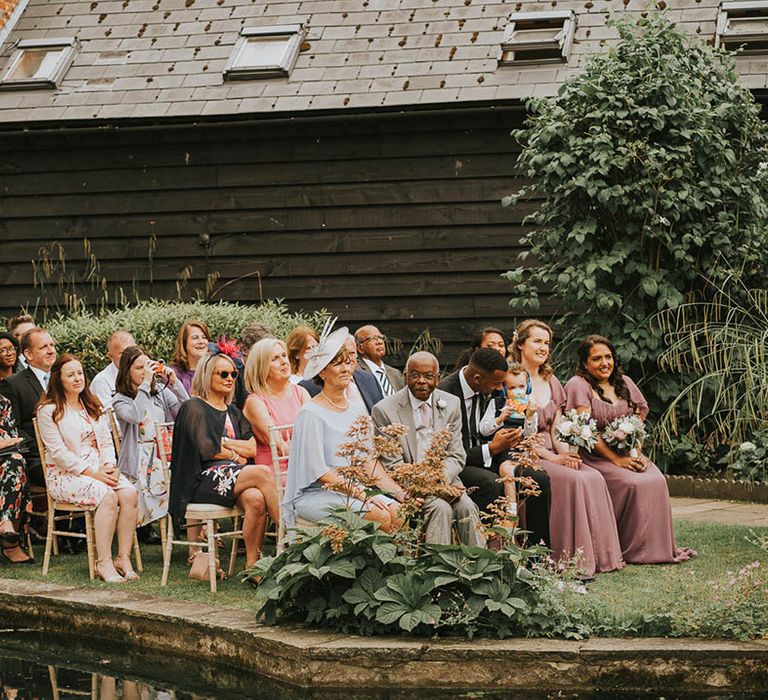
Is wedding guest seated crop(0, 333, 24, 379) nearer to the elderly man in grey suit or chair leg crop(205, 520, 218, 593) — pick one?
chair leg crop(205, 520, 218, 593)

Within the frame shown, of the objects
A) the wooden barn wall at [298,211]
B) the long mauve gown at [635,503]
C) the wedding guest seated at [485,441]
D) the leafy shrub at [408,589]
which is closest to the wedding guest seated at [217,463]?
the wedding guest seated at [485,441]

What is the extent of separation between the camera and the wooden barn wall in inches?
553

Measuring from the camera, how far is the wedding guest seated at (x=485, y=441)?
24.9 feet

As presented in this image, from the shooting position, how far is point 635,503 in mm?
8133

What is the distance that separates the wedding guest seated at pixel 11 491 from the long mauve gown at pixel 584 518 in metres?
3.41

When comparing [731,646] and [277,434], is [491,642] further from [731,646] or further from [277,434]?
[277,434]

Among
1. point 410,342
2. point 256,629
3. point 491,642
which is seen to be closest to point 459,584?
point 491,642

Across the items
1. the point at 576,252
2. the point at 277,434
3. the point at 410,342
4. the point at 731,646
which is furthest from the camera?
the point at 410,342

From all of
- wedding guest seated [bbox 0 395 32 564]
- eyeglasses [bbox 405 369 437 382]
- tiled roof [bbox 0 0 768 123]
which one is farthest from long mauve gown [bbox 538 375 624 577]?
tiled roof [bbox 0 0 768 123]

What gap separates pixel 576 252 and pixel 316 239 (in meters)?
3.99

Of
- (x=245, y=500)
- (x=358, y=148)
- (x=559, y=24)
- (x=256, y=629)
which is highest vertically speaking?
(x=559, y=24)

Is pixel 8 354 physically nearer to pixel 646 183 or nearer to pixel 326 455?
pixel 326 455

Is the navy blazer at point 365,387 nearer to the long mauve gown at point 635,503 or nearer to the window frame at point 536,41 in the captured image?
the long mauve gown at point 635,503

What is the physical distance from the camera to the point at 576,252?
449 inches
